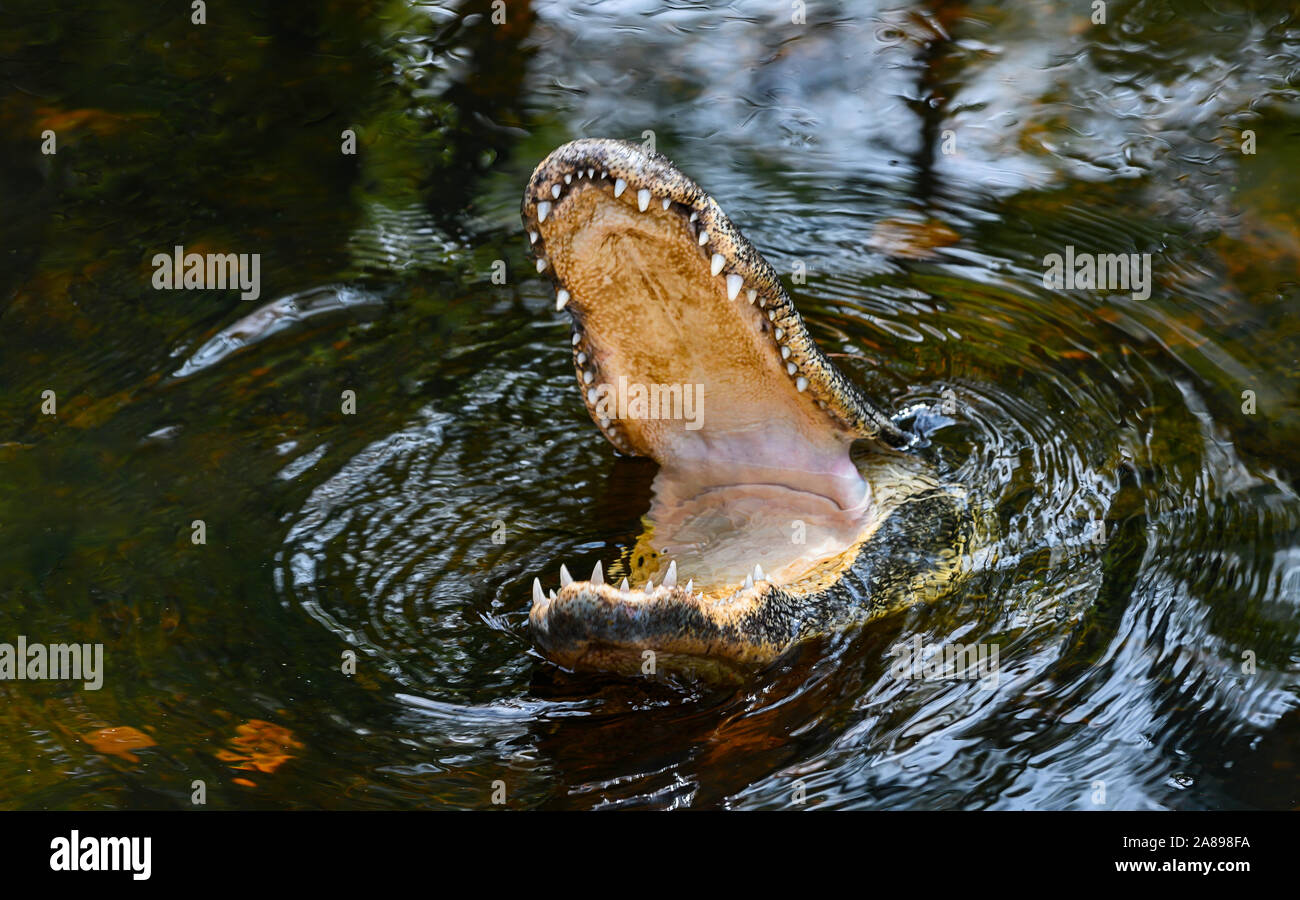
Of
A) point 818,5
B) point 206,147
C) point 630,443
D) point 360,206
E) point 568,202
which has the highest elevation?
point 818,5

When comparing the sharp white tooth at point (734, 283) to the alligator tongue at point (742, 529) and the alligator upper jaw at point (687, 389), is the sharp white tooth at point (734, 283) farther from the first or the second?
the alligator tongue at point (742, 529)

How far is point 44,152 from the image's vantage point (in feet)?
23.6

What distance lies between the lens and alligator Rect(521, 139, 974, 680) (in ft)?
12.3

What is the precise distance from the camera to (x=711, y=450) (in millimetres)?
4570

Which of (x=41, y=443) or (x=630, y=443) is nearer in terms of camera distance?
(x=630, y=443)

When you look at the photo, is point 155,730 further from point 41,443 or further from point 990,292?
point 990,292

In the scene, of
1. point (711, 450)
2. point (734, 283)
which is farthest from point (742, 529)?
point (734, 283)

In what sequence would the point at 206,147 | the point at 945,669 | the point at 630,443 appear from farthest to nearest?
the point at 206,147
the point at 630,443
the point at 945,669

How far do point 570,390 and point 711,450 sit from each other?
1.12 metres

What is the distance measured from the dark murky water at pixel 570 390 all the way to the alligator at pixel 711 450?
0.62 ft

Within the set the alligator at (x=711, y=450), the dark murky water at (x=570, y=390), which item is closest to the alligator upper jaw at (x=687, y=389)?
the alligator at (x=711, y=450)

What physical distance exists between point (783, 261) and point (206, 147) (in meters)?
3.29

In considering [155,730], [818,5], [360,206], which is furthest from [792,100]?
[155,730]

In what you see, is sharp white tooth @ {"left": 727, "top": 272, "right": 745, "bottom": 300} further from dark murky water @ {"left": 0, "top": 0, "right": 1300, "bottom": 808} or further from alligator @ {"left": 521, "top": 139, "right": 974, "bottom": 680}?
dark murky water @ {"left": 0, "top": 0, "right": 1300, "bottom": 808}
